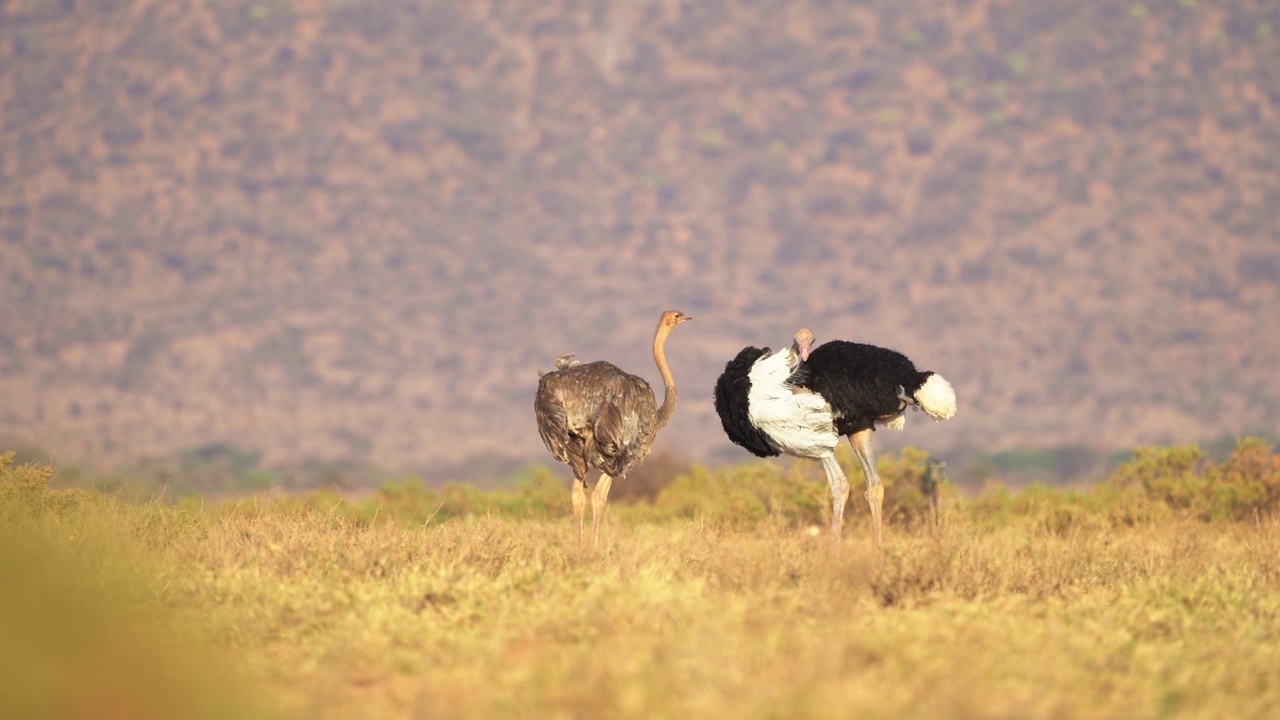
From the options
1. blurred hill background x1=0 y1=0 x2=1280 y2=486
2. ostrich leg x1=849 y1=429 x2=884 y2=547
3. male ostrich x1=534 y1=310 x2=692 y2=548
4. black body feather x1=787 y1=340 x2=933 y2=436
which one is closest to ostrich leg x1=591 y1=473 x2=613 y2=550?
male ostrich x1=534 y1=310 x2=692 y2=548

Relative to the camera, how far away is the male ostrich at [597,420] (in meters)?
12.3

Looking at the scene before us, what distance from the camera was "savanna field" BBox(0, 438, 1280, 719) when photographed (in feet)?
22.2

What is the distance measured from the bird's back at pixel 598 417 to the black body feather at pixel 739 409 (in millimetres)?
731

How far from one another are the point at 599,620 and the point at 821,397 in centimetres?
492

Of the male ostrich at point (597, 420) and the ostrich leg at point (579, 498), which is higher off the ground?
the male ostrich at point (597, 420)

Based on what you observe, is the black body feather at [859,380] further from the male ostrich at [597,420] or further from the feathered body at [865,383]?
the male ostrich at [597,420]

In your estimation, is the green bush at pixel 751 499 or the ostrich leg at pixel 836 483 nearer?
the ostrich leg at pixel 836 483

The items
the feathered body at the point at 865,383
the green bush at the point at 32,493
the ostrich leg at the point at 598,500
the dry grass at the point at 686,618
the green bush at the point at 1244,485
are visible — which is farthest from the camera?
the green bush at the point at 1244,485

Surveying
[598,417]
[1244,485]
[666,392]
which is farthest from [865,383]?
[1244,485]

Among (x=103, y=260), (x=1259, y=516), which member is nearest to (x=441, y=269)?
(x=103, y=260)

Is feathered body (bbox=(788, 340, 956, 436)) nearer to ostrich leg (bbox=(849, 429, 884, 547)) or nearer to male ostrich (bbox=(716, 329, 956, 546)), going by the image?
male ostrich (bbox=(716, 329, 956, 546))

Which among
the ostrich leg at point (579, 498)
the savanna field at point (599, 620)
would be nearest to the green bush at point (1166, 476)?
the savanna field at point (599, 620)

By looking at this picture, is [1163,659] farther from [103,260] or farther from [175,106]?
[175,106]

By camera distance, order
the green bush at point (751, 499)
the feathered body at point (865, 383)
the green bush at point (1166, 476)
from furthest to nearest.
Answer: the green bush at point (1166, 476) < the green bush at point (751, 499) < the feathered body at point (865, 383)
